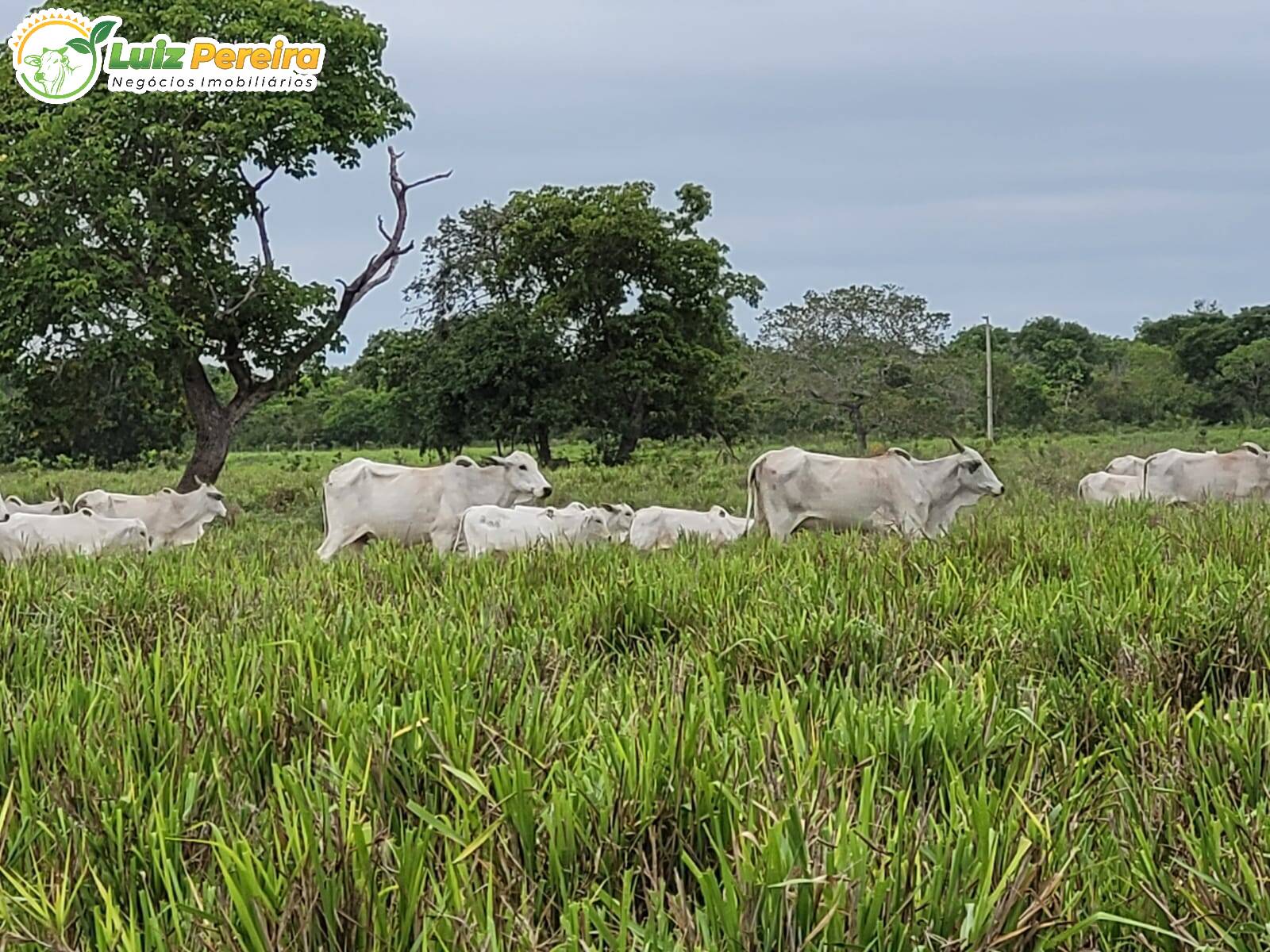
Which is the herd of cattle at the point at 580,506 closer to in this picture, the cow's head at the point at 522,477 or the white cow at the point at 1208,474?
the cow's head at the point at 522,477

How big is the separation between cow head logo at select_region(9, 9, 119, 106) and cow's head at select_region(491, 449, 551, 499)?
755cm

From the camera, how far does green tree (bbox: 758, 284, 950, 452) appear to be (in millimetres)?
31391

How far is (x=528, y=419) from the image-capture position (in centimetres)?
2320

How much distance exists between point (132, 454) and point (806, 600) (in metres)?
27.3

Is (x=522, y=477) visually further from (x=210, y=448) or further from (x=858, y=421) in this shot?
(x=858, y=421)

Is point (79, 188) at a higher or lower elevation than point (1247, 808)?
higher

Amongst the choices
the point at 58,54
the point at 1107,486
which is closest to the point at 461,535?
the point at 1107,486

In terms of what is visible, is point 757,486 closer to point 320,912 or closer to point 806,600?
point 806,600

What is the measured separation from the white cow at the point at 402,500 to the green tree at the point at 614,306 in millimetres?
12503

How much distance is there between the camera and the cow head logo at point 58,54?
1443cm

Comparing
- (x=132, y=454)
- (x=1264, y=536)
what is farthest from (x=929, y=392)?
(x=1264, y=536)

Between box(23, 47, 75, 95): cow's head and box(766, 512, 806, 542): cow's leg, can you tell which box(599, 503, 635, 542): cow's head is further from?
box(23, 47, 75, 95): cow's head

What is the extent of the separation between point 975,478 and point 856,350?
871 inches

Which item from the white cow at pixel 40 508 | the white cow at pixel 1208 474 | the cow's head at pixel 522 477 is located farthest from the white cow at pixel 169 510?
the white cow at pixel 1208 474
